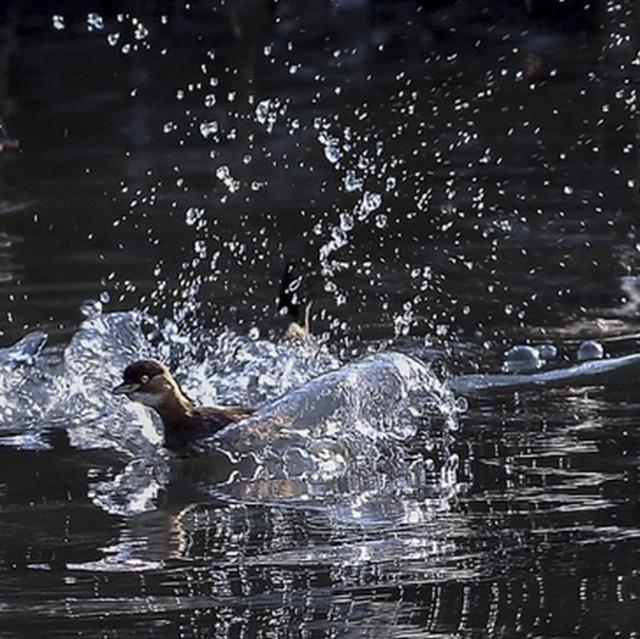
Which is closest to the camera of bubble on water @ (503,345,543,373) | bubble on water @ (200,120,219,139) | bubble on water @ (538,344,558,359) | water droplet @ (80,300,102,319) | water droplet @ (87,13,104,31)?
bubble on water @ (503,345,543,373)

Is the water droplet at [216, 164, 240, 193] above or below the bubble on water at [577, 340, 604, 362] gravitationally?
above

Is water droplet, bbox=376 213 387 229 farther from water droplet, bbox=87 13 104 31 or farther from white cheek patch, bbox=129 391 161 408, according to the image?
water droplet, bbox=87 13 104 31

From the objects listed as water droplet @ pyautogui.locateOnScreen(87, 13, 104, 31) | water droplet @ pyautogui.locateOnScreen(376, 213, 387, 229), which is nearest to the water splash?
water droplet @ pyautogui.locateOnScreen(376, 213, 387, 229)

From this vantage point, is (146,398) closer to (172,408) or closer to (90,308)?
(172,408)

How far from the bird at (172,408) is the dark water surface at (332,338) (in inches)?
4.4

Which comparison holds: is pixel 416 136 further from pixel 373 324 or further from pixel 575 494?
pixel 575 494

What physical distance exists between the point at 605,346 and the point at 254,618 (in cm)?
364

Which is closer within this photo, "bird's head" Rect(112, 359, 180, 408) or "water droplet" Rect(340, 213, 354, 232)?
"bird's head" Rect(112, 359, 180, 408)

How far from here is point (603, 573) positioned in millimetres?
6145

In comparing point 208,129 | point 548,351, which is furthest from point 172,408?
point 208,129

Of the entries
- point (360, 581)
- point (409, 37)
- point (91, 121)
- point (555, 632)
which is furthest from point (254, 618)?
point (409, 37)

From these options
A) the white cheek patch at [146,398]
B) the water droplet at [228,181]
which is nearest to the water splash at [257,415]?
the white cheek patch at [146,398]

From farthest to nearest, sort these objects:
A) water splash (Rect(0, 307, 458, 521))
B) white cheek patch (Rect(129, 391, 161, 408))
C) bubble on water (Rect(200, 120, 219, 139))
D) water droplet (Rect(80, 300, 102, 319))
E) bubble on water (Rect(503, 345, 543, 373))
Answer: bubble on water (Rect(200, 120, 219, 139)) → water droplet (Rect(80, 300, 102, 319)) → bubble on water (Rect(503, 345, 543, 373)) → white cheek patch (Rect(129, 391, 161, 408)) → water splash (Rect(0, 307, 458, 521))

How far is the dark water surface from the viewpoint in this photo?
6172mm
